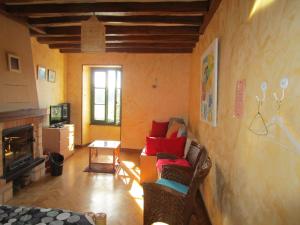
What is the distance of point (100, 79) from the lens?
640cm

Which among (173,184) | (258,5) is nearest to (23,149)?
(173,184)

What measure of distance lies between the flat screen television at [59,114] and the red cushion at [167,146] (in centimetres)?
260

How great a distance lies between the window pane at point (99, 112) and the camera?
6500mm

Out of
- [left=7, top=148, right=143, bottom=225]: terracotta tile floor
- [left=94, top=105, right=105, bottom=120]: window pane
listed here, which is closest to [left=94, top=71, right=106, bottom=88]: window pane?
[left=94, top=105, right=105, bottom=120]: window pane

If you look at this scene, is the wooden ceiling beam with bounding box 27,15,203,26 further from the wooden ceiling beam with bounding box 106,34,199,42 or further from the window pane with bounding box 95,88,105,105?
the window pane with bounding box 95,88,105,105

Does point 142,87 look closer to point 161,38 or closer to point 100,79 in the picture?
point 100,79

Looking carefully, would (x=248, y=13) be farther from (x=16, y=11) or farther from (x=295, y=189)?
(x=16, y=11)

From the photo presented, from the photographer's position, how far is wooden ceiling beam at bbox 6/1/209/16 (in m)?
2.87

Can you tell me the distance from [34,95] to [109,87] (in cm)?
271

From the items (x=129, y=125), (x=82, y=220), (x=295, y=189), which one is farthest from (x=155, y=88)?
(x=295, y=189)

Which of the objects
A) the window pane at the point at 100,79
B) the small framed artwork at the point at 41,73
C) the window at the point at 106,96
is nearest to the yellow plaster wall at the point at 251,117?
the small framed artwork at the point at 41,73

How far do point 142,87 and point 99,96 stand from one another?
1.45 m

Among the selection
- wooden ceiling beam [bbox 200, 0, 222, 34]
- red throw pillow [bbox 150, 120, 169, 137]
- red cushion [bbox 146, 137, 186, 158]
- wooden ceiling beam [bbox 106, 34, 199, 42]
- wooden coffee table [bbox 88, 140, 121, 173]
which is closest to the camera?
wooden ceiling beam [bbox 200, 0, 222, 34]

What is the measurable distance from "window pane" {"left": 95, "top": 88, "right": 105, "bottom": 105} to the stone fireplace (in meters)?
2.59
